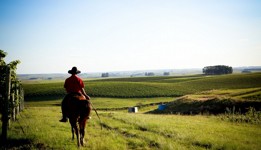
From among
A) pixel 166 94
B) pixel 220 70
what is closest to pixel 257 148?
pixel 166 94

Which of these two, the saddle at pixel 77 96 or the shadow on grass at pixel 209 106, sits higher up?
the saddle at pixel 77 96

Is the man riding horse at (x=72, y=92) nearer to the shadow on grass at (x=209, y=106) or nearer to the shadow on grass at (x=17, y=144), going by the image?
the shadow on grass at (x=17, y=144)

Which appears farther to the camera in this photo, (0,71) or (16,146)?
(0,71)

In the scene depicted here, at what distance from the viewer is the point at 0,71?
52.0 feet

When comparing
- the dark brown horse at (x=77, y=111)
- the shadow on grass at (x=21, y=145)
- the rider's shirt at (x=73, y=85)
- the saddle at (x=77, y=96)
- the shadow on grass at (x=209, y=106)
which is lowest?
the shadow on grass at (x=209, y=106)

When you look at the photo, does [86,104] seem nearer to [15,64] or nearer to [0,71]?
[0,71]

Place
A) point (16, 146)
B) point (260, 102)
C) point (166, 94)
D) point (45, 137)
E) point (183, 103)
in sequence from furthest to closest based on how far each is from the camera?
point (166, 94), point (183, 103), point (260, 102), point (45, 137), point (16, 146)

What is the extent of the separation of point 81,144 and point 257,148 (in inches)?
326

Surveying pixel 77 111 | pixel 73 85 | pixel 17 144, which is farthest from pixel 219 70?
pixel 17 144

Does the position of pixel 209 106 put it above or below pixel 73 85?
below

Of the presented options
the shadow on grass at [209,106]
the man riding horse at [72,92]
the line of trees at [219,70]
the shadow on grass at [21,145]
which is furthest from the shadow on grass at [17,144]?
the line of trees at [219,70]

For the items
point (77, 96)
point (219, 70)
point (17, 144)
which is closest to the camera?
point (17, 144)

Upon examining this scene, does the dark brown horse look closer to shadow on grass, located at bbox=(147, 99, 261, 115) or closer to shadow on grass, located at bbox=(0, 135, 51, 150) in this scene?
shadow on grass, located at bbox=(0, 135, 51, 150)

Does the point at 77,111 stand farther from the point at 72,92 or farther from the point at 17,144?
the point at 17,144
